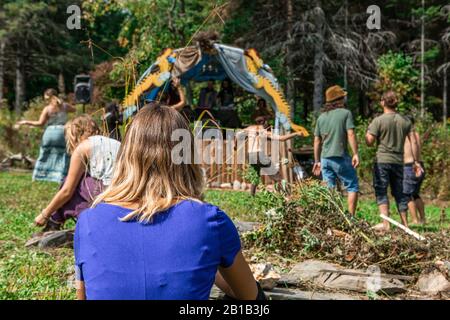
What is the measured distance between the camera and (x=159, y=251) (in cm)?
207

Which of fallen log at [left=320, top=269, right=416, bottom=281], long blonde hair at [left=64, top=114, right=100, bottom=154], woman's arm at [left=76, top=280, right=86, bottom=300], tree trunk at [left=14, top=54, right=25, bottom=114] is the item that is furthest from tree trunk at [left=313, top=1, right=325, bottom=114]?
woman's arm at [left=76, top=280, right=86, bottom=300]

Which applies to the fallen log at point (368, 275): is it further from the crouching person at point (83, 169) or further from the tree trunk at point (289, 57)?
the tree trunk at point (289, 57)

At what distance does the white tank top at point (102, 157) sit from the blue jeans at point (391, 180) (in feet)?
10.9

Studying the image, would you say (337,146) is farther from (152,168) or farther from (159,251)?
(159,251)

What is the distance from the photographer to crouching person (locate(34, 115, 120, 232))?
212 inches

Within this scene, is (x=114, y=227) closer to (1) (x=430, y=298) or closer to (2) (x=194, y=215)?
(2) (x=194, y=215)

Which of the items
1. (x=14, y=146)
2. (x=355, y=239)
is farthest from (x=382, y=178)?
(x=14, y=146)

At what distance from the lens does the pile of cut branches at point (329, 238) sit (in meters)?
4.54

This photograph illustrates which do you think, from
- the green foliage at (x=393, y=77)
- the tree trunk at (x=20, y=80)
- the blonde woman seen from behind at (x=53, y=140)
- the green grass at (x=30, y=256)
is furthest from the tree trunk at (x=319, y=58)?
the tree trunk at (x=20, y=80)

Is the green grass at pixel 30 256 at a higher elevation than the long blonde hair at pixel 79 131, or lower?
lower

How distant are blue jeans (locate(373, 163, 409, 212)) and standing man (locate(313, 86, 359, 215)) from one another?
240mm

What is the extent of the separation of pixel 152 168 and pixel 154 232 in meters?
0.24

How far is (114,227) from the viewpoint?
2.11 metres

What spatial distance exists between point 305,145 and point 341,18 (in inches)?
317
